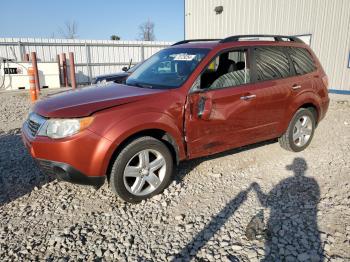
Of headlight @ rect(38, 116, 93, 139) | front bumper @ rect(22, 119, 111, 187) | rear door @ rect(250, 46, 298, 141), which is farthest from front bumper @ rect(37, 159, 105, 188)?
rear door @ rect(250, 46, 298, 141)

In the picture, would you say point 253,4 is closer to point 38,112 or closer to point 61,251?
point 38,112

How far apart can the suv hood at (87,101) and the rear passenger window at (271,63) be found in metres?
1.66

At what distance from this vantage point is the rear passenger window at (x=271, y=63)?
442cm

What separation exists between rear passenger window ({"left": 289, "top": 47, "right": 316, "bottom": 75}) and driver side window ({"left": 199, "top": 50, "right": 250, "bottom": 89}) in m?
1.05

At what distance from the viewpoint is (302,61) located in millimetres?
5016

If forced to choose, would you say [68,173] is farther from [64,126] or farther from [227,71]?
[227,71]

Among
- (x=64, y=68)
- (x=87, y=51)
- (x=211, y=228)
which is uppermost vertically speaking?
(x=87, y=51)

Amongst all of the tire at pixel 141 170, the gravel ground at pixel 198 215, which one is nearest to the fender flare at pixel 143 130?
the tire at pixel 141 170

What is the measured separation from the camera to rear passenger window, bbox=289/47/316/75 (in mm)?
4902

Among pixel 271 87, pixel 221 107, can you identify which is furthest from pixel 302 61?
pixel 221 107

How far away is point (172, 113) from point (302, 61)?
8.91 feet

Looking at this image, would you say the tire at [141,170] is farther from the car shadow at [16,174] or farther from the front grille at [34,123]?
Answer: the car shadow at [16,174]

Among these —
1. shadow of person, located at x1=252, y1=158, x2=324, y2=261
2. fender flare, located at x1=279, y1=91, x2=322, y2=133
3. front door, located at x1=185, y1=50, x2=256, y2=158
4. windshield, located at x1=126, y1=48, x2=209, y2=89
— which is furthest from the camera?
fender flare, located at x1=279, y1=91, x2=322, y2=133

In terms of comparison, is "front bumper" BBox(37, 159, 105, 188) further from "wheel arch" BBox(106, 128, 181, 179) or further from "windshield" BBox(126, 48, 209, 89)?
"windshield" BBox(126, 48, 209, 89)
